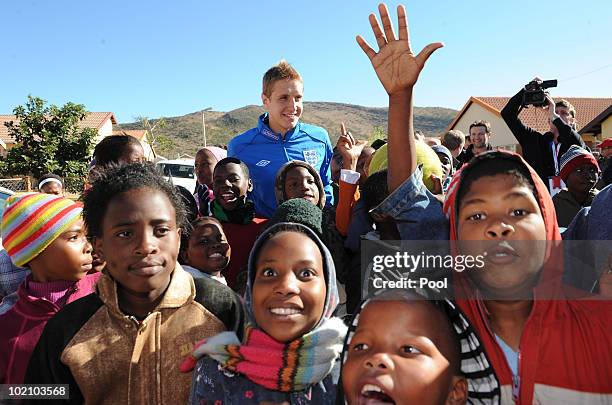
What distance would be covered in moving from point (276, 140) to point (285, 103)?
290 millimetres

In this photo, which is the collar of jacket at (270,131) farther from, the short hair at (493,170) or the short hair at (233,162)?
the short hair at (493,170)

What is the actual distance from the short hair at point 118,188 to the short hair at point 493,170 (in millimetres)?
1146

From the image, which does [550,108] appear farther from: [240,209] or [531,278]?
[531,278]

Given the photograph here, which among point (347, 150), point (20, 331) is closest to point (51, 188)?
point (347, 150)

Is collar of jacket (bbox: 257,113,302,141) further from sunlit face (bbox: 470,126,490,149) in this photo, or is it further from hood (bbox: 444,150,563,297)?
sunlit face (bbox: 470,126,490,149)

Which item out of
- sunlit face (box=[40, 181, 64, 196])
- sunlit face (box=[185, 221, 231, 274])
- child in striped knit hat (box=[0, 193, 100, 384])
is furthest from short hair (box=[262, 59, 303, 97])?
sunlit face (box=[40, 181, 64, 196])

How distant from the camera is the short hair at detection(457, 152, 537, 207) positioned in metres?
1.58

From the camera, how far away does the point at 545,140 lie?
15.9 ft

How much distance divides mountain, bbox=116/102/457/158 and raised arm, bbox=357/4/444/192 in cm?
7147

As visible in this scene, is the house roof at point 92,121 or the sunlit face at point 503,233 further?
the house roof at point 92,121

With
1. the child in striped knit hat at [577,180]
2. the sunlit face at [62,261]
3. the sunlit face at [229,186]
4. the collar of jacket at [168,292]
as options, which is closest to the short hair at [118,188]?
the collar of jacket at [168,292]

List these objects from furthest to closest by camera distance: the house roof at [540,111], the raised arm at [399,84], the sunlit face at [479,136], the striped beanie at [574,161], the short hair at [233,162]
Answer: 1. the house roof at [540,111]
2. the sunlit face at [479,136]
3. the striped beanie at [574,161]
4. the short hair at [233,162]
5. the raised arm at [399,84]

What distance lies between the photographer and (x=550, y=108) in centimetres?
491

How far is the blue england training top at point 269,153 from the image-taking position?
3.71 metres
